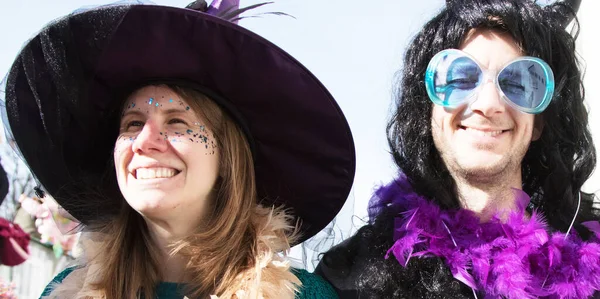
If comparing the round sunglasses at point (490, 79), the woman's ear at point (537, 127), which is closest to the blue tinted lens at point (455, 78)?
the round sunglasses at point (490, 79)

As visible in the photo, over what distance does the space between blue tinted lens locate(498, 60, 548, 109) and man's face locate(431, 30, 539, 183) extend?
0.11 feet

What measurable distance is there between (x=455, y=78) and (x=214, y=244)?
3.30ft

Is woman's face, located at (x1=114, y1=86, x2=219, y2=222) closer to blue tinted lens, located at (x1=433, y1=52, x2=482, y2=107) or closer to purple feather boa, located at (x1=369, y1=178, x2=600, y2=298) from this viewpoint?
purple feather boa, located at (x1=369, y1=178, x2=600, y2=298)

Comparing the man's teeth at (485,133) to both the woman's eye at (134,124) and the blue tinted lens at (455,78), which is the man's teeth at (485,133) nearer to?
the blue tinted lens at (455,78)

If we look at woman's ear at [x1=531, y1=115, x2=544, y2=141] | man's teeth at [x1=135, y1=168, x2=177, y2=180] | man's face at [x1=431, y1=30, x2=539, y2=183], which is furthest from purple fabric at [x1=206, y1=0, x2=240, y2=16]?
woman's ear at [x1=531, y1=115, x2=544, y2=141]

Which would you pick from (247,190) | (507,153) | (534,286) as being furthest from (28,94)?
(534,286)

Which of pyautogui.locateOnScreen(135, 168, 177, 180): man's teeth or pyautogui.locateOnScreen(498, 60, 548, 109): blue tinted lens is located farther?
pyautogui.locateOnScreen(498, 60, 548, 109): blue tinted lens

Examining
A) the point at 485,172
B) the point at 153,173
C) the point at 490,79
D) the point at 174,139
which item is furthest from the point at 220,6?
the point at 485,172

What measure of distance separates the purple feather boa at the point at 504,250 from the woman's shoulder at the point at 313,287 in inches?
11.4

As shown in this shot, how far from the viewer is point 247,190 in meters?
2.23

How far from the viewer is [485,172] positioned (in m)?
2.11

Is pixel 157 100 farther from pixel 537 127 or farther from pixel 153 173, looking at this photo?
pixel 537 127

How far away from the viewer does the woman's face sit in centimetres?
199

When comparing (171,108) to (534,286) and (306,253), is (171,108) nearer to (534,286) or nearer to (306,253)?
(306,253)
